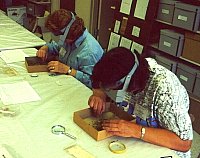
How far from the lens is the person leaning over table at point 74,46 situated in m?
2.16

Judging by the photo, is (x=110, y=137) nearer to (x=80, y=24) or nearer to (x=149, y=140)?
(x=149, y=140)

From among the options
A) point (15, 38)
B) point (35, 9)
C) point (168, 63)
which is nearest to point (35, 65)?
point (15, 38)

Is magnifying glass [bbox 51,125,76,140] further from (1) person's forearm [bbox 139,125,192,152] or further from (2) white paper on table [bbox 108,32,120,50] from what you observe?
(2) white paper on table [bbox 108,32,120,50]

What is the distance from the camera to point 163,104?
1.41 m

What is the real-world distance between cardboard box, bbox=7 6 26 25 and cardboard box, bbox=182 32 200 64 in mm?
3108

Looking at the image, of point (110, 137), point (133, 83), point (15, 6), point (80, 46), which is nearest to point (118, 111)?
point (110, 137)

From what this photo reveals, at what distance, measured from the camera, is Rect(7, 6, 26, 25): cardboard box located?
4.88 metres

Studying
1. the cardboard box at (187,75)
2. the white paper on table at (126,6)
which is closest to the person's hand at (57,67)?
the cardboard box at (187,75)

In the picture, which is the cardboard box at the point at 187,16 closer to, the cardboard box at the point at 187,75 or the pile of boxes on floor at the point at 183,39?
the pile of boxes on floor at the point at 183,39

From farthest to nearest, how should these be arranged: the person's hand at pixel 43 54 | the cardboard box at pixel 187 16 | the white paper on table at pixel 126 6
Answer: the white paper on table at pixel 126 6 < the cardboard box at pixel 187 16 < the person's hand at pixel 43 54

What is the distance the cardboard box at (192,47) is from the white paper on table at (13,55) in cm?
154

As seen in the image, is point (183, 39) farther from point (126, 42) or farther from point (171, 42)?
point (126, 42)

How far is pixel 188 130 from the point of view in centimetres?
141

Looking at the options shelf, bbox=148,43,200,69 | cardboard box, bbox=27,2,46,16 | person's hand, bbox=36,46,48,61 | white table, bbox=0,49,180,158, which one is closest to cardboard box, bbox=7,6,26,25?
cardboard box, bbox=27,2,46,16
